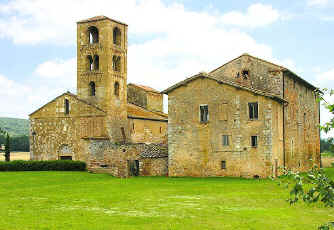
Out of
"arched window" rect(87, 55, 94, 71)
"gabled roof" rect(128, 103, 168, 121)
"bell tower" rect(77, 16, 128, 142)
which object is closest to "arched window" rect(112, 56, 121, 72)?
"bell tower" rect(77, 16, 128, 142)

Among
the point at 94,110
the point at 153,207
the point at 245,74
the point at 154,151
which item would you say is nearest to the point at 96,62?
the point at 94,110

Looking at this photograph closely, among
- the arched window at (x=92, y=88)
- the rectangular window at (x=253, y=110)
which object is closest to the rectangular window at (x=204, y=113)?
the rectangular window at (x=253, y=110)

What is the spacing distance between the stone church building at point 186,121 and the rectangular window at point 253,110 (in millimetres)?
73

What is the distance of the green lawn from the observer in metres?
16.4

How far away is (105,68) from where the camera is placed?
4959 centimetres

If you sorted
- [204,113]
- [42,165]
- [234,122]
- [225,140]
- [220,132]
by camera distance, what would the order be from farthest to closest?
1. [42,165]
2. [204,113]
3. [220,132]
4. [225,140]
5. [234,122]

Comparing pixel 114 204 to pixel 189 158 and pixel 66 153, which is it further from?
pixel 66 153

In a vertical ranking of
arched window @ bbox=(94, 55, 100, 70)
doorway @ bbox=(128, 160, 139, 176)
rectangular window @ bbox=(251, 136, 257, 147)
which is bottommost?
doorway @ bbox=(128, 160, 139, 176)

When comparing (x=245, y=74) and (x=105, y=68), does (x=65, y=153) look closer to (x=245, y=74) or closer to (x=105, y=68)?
(x=105, y=68)

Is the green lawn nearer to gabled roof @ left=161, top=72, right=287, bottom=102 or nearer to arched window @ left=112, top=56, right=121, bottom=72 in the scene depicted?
gabled roof @ left=161, top=72, right=287, bottom=102

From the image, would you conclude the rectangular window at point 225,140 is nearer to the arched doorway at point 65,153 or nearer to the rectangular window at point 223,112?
the rectangular window at point 223,112

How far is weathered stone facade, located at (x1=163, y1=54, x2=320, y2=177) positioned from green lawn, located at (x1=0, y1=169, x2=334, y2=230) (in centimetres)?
472

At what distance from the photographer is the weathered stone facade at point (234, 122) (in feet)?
115

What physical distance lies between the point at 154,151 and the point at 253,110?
29.7 ft
